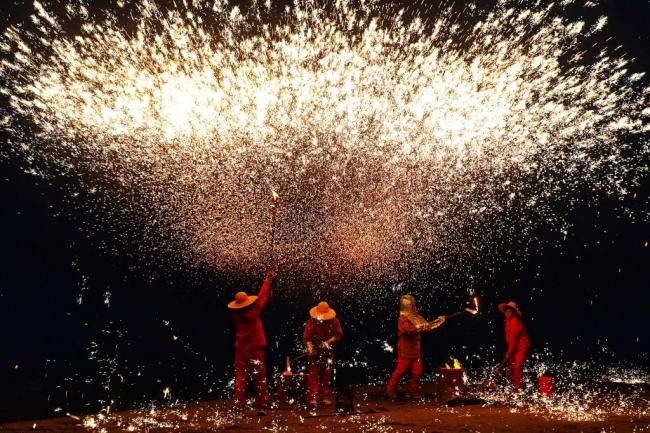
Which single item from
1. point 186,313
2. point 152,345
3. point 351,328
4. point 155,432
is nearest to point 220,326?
point 186,313

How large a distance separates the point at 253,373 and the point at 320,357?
102cm

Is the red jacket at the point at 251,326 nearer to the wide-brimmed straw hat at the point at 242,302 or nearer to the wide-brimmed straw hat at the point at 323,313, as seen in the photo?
the wide-brimmed straw hat at the point at 242,302

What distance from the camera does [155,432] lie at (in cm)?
465

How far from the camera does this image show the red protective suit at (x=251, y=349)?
21.0 feet

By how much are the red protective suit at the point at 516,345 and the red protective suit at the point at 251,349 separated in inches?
162

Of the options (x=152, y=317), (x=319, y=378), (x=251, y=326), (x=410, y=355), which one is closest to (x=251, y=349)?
(x=251, y=326)

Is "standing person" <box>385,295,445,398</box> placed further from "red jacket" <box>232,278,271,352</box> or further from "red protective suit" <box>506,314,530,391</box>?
"red jacket" <box>232,278,271,352</box>

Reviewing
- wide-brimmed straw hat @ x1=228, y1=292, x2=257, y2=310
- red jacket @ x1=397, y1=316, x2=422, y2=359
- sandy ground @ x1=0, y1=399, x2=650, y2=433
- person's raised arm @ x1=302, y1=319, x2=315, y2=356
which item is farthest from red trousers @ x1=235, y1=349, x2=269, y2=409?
red jacket @ x1=397, y1=316, x2=422, y2=359

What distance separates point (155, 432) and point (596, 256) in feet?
71.4

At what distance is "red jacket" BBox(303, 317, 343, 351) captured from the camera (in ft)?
24.2

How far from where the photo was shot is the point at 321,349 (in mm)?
7176

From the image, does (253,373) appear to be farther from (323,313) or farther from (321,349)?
(323,313)

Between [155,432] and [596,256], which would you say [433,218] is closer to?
[596,256]

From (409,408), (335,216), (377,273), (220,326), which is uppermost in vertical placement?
(335,216)
